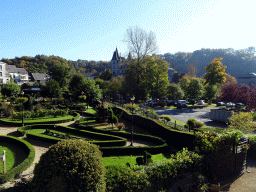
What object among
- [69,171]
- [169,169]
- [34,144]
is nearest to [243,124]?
[169,169]

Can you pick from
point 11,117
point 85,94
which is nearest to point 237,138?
point 11,117

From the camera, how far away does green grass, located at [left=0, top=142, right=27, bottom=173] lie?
10.3m

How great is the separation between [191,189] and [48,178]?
5.73m

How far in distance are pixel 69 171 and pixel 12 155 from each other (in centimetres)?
939

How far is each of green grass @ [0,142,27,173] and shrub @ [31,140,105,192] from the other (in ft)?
21.0

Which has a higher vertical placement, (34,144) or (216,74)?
(216,74)

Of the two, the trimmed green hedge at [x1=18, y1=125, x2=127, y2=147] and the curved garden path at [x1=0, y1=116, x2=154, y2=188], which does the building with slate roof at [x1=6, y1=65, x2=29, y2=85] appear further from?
the trimmed green hedge at [x1=18, y1=125, x2=127, y2=147]

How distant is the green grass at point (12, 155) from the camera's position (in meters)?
10.3

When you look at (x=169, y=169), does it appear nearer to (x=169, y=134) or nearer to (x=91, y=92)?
(x=169, y=134)

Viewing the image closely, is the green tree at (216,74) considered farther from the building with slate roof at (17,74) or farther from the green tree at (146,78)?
the building with slate roof at (17,74)

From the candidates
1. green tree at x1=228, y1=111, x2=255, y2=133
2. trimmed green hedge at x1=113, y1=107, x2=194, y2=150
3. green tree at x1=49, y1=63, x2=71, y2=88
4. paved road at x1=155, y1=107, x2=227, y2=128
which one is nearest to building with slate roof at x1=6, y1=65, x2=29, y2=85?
green tree at x1=49, y1=63, x2=71, y2=88

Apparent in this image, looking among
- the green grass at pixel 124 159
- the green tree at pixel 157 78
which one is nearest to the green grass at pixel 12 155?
the green grass at pixel 124 159

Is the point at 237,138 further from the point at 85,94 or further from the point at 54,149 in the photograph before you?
the point at 85,94

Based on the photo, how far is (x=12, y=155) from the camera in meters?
11.7
